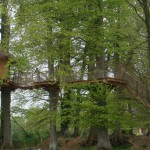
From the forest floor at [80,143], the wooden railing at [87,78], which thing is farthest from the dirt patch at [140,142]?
the wooden railing at [87,78]

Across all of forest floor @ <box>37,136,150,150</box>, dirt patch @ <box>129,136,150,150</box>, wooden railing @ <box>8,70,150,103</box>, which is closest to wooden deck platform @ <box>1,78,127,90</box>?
wooden railing @ <box>8,70,150,103</box>

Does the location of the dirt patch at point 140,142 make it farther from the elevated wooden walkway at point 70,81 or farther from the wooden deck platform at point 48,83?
the elevated wooden walkway at point 70,81

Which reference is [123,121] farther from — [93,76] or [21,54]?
[21,54]

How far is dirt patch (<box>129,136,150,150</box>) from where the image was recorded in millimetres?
22578

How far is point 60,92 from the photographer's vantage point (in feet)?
74.2

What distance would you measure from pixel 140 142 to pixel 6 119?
33.0ft

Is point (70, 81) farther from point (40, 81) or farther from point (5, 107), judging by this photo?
point (5, 107)

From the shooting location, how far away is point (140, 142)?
2380 cm

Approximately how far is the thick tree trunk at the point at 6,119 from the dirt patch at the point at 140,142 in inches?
337

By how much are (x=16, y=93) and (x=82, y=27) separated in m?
8.96

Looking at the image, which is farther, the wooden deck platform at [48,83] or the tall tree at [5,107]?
the tall tree at [5,107]

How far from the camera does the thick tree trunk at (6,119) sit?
26.8 meters

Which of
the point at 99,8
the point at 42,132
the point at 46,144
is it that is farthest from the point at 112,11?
the point at 42,132

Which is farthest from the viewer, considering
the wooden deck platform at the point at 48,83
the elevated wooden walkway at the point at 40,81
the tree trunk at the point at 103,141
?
the tree trunk at the point at 103,141
